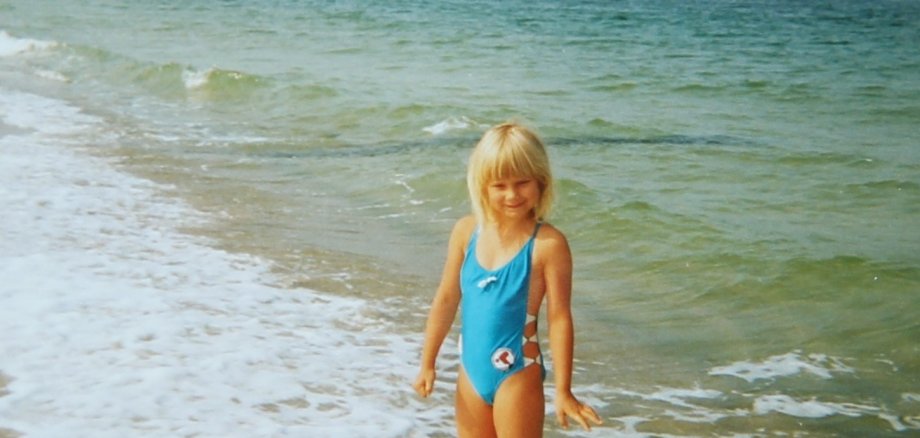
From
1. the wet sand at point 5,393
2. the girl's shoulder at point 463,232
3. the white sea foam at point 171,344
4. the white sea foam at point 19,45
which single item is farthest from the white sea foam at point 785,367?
the white sea foam at point 19,45

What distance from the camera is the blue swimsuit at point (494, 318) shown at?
362 centimetres

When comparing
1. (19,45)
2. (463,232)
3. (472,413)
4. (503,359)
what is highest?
(463,232)

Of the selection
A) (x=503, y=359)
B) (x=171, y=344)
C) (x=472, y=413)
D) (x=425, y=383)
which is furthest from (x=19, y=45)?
(x=503, y=359)

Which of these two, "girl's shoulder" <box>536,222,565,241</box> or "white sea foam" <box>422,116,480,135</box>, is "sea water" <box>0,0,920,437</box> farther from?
"girl's shoulder" <box>536,222,565,241</box>

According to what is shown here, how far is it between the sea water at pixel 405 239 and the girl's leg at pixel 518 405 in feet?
4.19

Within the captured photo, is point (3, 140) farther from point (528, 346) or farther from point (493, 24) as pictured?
point (493, 24)

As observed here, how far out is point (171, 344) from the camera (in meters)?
5.88

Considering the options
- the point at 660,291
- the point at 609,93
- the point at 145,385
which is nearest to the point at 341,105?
the point at 609,93

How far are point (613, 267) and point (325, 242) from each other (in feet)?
5.92

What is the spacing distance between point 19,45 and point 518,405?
67.4 ft

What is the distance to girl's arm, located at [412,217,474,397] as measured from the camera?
3752 mm

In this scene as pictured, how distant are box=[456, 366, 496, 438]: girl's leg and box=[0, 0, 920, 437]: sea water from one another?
1152 millimetres

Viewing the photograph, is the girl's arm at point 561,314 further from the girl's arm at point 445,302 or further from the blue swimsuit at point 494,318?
the girl's arm at point 445,302

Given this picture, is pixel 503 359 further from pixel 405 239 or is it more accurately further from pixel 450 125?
pixel 450 125
